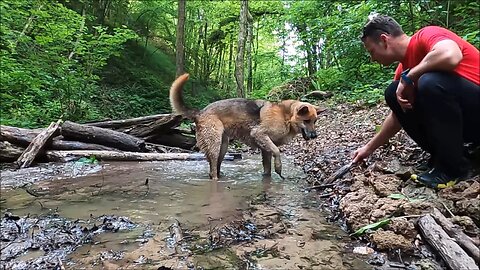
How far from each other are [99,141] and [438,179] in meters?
6.68

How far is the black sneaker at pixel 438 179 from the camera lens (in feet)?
9.55

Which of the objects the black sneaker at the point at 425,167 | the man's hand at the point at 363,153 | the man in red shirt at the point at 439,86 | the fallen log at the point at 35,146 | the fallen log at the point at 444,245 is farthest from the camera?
the fallen log at the point at 35,146

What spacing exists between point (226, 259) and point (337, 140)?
5328 millimetres

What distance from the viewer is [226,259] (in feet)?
7.43

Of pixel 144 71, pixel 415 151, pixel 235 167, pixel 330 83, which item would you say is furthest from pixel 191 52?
pixel 415 151

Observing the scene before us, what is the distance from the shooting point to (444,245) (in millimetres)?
2080

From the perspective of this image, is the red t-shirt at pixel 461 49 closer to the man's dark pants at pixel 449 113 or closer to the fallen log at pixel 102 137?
the man's dark pants at pixel 449 113

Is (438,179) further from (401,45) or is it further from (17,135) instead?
(17,135)

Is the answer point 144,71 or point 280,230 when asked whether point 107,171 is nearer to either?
point 280,230

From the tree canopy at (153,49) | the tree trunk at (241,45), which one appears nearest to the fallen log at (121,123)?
the tree canopy at (153,49)

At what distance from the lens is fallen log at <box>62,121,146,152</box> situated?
755 cm

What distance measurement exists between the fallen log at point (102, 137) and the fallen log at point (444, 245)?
6.46m

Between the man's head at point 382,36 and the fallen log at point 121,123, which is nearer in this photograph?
the man's head at point 382,36

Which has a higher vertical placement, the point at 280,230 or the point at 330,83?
the point at 330,83
